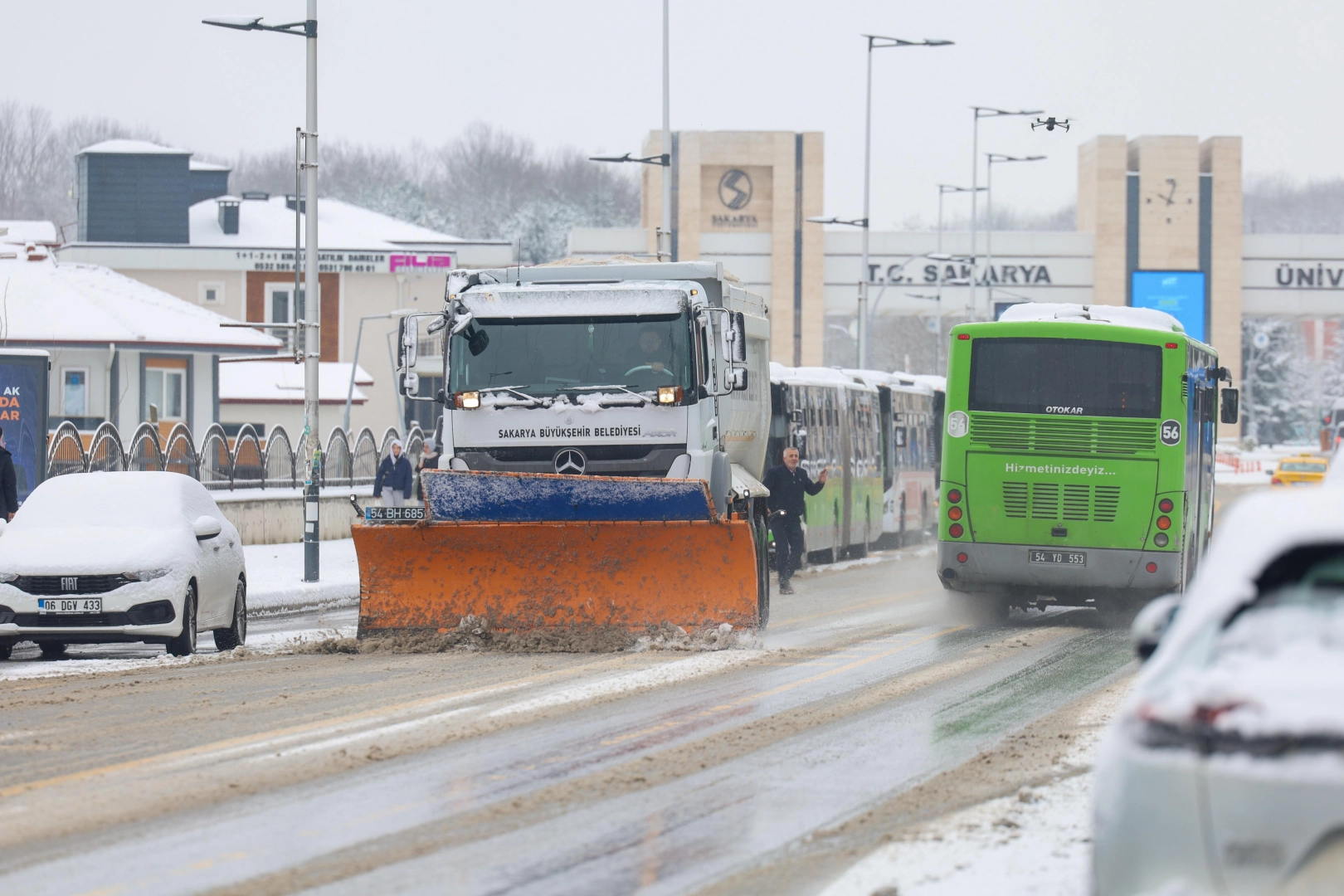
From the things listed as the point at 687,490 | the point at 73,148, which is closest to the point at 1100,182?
the point at 73,148

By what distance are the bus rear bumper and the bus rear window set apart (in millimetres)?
1371

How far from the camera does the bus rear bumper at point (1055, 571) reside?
1792cm

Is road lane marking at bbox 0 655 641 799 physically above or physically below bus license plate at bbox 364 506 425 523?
below

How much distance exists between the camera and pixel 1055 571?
18109 mm

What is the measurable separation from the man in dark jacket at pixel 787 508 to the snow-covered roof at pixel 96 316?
2053 centimetres

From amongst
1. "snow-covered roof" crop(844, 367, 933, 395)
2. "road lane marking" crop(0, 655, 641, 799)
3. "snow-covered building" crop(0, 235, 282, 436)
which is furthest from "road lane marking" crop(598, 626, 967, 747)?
"snow-covered building" crop(0, 235, 282, 436)

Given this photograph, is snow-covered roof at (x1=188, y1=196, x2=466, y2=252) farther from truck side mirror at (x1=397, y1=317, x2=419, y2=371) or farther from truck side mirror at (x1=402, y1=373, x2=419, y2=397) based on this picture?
truck side mirror at (x1=397, y1=317, x2=419, y2=371)

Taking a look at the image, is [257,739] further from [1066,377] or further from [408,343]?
[1066,377]

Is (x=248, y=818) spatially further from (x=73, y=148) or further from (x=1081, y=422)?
(x=73, y=148)

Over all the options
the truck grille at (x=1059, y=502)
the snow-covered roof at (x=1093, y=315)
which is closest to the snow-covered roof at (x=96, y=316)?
the snow-covered roof at (x=1093, y=315)

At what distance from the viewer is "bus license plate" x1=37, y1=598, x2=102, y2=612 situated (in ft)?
47.5

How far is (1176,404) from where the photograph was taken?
18.1 m

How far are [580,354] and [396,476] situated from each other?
18703 millimetres

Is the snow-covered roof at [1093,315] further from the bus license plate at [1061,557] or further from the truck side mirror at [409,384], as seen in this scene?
the truck side mirror at [409,384]
